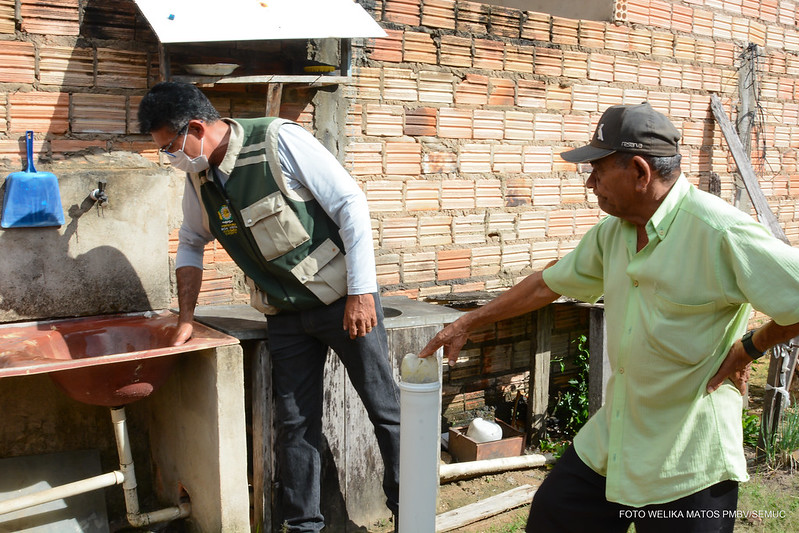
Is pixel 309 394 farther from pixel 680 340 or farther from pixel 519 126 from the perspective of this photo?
pixel 519 126

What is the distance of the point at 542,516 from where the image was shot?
2.30 metres

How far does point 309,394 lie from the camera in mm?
3158

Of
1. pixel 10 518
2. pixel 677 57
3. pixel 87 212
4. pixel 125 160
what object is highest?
pixel 677 57

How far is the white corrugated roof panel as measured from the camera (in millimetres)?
3283

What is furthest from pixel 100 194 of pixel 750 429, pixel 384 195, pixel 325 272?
pixel 750 429

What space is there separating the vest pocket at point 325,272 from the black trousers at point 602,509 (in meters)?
1.12

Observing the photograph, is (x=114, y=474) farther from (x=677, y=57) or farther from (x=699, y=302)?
(x=677, y=57)

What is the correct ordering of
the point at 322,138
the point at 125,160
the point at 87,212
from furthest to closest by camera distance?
the point at 322,138
the point at 125,160
the point at 87,212

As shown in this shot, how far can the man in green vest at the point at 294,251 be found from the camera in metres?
2.89

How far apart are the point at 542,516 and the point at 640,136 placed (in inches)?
46.8

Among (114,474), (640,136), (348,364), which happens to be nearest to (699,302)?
(640,136)

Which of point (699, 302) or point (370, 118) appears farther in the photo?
point (370, 118)

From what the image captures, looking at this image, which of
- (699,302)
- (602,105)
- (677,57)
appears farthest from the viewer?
(677,57)

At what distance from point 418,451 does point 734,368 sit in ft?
2.95
